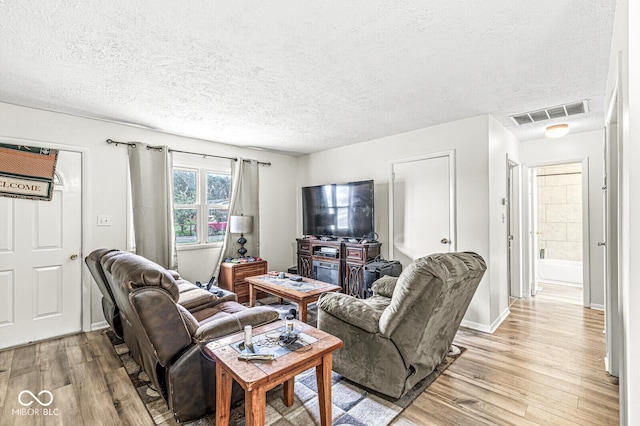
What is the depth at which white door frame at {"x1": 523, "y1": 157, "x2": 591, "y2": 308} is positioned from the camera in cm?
403

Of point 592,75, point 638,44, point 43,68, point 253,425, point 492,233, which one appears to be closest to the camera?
point 638,44

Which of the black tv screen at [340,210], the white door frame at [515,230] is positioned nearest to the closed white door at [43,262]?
the black tv screen at [340,210]

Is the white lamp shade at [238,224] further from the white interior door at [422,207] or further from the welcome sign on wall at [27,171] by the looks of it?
the white interior door at [422,207]

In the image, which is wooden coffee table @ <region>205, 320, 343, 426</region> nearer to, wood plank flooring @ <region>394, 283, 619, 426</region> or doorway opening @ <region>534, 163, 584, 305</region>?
wood plank flooring @ <region>394, 283, 619, 426</region>

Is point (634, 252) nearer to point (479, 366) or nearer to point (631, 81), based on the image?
point (631, 81)

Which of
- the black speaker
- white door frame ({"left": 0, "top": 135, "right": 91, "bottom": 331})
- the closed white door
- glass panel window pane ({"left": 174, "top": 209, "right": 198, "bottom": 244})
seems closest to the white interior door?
the black speaker

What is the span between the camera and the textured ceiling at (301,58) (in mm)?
1608

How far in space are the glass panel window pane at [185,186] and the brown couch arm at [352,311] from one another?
112 inches

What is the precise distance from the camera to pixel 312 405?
77.4 inches

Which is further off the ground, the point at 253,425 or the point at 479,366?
the point at 253,425

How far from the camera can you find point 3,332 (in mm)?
2846

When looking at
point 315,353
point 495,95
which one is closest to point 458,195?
point 495,95

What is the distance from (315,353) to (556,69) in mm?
2756

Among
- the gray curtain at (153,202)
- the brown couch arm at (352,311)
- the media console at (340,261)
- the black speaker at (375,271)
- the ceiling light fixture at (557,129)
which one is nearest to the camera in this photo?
the brown couch arm at (352,311)
